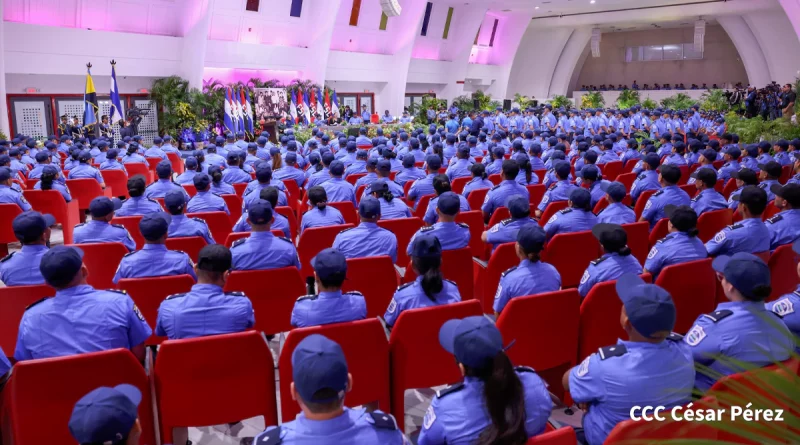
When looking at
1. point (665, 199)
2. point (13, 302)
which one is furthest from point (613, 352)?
point (665, 199)

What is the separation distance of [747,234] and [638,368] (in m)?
2.73

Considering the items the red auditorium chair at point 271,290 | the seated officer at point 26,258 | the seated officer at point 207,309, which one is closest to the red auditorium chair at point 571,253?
the red auditorium chair at point 271,290

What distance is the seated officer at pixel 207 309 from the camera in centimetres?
310

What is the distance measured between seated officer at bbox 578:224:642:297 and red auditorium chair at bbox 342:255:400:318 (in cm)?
135

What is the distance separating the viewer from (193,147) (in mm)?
18375

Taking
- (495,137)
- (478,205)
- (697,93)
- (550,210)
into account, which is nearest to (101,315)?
(550,210)

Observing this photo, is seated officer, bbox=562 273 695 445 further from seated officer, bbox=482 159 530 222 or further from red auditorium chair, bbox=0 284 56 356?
seated officer, bbox=482 159 530 222

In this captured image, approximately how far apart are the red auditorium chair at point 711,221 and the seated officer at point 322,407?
4.60m

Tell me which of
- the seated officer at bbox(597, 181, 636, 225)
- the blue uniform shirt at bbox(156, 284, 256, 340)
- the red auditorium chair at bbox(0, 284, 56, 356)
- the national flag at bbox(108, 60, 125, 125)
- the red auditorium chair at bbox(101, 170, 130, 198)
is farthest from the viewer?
the national flag at bbox(108, 60, 125, 125)

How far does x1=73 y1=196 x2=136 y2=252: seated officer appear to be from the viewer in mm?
4895

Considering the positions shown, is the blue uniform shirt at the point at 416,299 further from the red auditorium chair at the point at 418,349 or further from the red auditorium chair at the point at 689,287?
the red auditorium chair at the point at 689,287

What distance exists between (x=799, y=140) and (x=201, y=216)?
985 centimetres

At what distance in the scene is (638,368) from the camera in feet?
7.55

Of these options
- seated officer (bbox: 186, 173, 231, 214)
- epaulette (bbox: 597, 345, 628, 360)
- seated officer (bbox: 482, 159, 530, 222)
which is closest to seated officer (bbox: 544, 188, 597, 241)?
seated officer (bbox: 482, 159, 530, 222)
